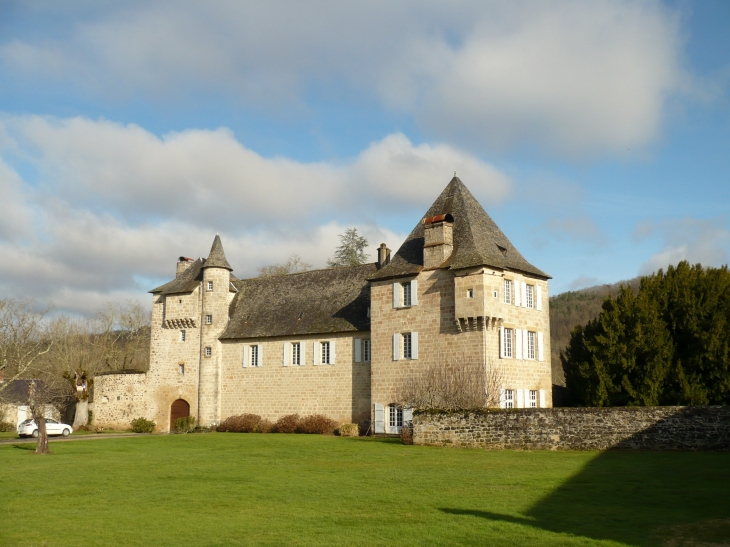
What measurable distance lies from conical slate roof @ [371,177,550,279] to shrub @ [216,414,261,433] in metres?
9.63

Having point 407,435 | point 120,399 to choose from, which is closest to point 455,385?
point 407,435

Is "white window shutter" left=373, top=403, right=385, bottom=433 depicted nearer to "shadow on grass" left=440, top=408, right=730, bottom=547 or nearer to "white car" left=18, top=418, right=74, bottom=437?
"shadow on grass" left=440, top=408, right=730, bottom=547

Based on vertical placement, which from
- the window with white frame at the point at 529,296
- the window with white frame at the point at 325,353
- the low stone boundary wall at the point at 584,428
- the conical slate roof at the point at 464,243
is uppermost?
the conical slate roof at the point at 464,243

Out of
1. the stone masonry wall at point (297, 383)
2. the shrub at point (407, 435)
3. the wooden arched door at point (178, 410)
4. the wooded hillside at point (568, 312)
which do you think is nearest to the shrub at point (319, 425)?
the stone masonry wall at point (297, 383)

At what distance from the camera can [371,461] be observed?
19.2 metres

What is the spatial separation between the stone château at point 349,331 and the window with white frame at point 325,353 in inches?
2.1

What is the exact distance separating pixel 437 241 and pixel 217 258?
45.0ft

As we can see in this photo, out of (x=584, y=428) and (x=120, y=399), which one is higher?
(x=120, y=399)

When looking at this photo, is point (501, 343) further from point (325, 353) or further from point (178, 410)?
point (178, 410)

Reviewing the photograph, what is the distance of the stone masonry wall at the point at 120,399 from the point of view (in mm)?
39688

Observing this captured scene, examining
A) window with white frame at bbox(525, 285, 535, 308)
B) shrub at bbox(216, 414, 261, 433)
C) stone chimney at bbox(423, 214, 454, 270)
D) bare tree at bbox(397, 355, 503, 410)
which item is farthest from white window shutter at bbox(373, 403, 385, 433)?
window with white frame at bbox(525, 285, 535, 308)

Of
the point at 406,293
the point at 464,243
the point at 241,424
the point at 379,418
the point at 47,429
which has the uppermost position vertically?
the point at 464,243

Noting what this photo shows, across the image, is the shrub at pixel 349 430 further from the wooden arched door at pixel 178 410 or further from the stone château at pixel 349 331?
the wooden arched door at pixel 178 410

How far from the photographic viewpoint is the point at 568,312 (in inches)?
2776
